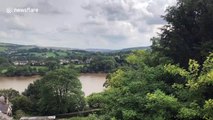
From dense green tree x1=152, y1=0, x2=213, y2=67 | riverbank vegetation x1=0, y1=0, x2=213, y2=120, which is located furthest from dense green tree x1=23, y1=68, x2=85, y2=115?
dense green tree x1=152, y1=0, x2=213, y2=67

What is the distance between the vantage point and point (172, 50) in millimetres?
12938

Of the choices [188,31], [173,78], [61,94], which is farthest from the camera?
[61,94]

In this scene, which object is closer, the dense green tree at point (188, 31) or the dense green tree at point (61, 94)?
the dense green tree at point (188, 31)

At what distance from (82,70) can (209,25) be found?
63853mm

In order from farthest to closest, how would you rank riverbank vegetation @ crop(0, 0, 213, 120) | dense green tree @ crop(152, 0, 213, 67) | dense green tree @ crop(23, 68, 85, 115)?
dense green tree @ crop(23, 68, 85, 115), dense green tree @ crop(152, 0, 213, 67), riverbank vegetation @ crop(0, 0, 213, 120)

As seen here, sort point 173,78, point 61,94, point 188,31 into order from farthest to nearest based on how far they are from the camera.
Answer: point 61,94 → point 188,31 → point 173,78

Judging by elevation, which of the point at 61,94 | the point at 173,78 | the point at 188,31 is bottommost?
the point at 61,94

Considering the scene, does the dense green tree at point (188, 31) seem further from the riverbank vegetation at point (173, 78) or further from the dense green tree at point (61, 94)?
the dense green tree at point (61, 94)

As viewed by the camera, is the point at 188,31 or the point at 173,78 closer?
the point at 173,78

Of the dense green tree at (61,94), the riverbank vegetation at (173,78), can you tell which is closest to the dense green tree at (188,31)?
the riverbank vegetation at (173,78)

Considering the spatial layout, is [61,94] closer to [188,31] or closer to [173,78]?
[188,31]

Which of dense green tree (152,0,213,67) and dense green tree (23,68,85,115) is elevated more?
dense green tree (152,0,213,67)

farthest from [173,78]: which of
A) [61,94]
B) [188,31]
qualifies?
[61,94]

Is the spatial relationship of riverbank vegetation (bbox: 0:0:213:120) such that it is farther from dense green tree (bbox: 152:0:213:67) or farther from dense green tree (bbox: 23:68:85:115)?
dense green tree (bbox: 23:68:85:115)
